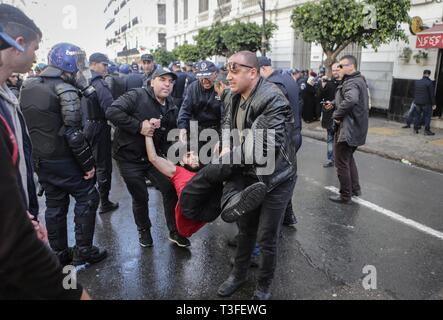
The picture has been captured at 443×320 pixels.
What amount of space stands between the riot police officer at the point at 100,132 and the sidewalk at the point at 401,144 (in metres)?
6.40

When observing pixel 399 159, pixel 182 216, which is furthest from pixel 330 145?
pixel 182 216

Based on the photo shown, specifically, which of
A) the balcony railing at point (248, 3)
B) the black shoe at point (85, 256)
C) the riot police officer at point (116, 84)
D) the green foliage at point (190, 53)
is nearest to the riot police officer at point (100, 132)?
the riot police officer at point (116, 84)

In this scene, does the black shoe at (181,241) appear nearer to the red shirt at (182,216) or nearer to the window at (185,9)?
the red shirt at (182,216)

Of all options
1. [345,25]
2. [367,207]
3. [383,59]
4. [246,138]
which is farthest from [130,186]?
[383,59]

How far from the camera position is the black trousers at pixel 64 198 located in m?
3.39

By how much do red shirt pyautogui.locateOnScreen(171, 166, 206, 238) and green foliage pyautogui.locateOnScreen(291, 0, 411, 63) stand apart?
9.20 meters

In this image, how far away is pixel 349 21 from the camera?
1095 centimetres

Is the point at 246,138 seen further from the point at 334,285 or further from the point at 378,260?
the point at 378,260

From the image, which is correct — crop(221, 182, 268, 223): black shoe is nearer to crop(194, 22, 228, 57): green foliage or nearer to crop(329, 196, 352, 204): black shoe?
crop(329, 196, 352, 204): black shoe

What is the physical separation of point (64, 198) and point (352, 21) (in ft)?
33.4

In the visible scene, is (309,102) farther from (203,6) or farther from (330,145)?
(203,6)

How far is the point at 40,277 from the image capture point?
1.25 meters

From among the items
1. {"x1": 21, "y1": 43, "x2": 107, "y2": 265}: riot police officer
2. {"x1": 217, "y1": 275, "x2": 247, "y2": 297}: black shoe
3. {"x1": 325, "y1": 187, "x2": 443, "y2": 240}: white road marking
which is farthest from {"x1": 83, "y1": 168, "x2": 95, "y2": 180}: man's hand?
{"x1": 325, "y1": 187, "x2": 443, "y2": 240}: white road marking

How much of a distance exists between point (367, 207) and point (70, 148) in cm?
400
